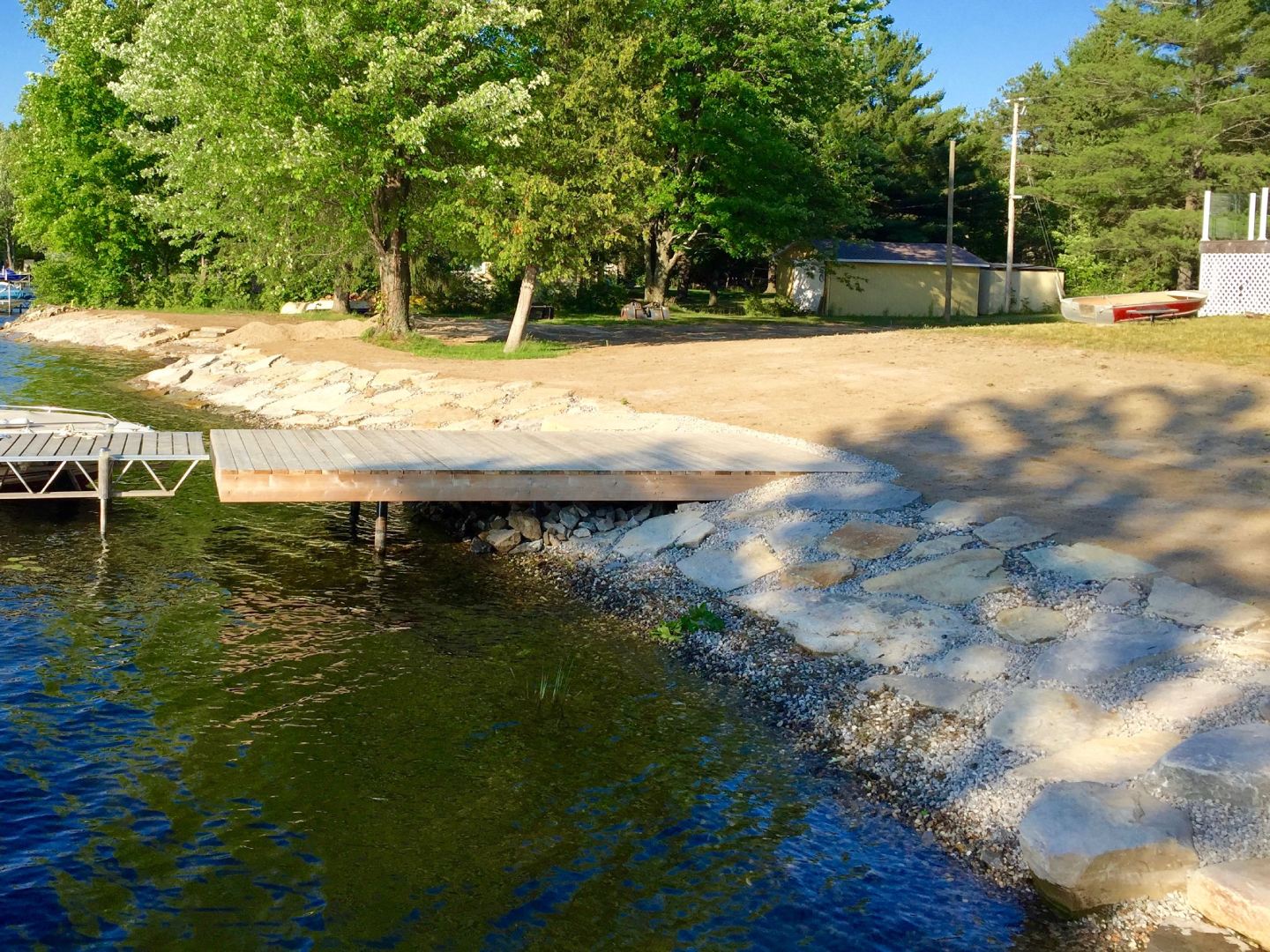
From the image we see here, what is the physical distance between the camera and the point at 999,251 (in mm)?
64500

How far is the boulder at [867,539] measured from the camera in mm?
10328

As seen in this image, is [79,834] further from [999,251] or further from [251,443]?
[999,251]

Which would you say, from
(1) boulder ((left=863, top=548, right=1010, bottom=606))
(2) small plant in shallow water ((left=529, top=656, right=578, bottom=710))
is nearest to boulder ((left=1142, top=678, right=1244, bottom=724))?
(1) boulder ((left=863, top=548, right=1010, bottom=606))

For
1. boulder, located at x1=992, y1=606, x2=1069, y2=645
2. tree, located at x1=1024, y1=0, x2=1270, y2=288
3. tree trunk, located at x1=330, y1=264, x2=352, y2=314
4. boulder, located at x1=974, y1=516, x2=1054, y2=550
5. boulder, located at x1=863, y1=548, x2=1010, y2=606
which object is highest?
tree, located at x1=1024, y1=0, x2=1270, y2=288

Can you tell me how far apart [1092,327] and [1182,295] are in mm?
5620

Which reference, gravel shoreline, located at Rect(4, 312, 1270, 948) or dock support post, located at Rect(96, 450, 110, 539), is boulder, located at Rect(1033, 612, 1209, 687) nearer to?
gravel shoreline, located at Rect(4, 312, 1270, 948)

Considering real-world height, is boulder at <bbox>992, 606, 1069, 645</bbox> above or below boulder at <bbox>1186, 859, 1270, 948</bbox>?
above

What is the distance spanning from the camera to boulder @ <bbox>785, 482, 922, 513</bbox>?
11.5 metres

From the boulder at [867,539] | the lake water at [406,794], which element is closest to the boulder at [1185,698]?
the lake water at [406,794]

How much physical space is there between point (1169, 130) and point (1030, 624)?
4518cm

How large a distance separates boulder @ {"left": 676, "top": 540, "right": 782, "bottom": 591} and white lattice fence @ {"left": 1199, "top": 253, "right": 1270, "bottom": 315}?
23663mm

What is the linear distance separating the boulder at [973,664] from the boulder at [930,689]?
0.11 m

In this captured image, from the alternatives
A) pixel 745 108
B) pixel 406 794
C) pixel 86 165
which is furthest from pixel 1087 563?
pixel 86 165

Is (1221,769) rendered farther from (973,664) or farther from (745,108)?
(745,108)
